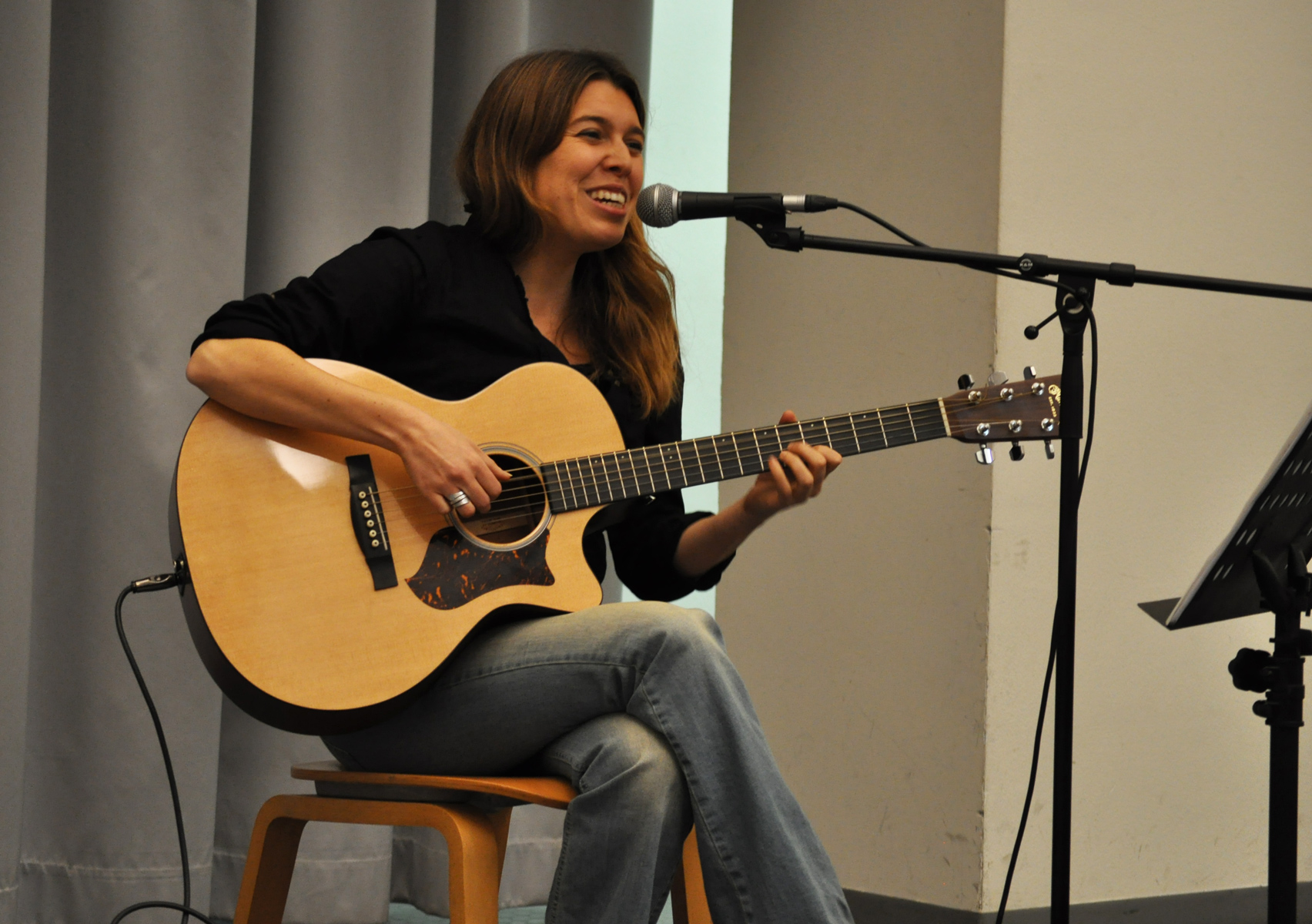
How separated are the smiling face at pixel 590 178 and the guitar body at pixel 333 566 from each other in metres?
0.31

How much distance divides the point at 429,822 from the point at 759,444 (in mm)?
582

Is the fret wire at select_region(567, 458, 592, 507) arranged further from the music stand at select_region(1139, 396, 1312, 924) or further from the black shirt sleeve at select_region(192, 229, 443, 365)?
the music stand at select_region(1139, 396, 1312, 924)

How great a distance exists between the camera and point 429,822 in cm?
130

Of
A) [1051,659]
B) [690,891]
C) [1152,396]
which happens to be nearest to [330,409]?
[690,891]

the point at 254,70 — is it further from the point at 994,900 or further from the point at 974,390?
the point at 994,900

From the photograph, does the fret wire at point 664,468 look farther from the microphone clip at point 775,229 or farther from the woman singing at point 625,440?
the microphone clip at point 775,229

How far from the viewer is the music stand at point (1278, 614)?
4.59 ft

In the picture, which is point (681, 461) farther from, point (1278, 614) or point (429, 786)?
point (1278, 614)

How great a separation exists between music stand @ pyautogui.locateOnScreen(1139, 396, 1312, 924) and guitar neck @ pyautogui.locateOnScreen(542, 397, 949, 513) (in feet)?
1.13

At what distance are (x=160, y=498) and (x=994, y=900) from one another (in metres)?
1.47

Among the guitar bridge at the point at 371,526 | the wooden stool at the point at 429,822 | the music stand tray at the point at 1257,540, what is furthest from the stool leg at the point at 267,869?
the music stand tray at the point at 1257,540

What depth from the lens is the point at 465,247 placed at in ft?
5.40

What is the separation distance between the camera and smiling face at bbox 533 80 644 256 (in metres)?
1.64

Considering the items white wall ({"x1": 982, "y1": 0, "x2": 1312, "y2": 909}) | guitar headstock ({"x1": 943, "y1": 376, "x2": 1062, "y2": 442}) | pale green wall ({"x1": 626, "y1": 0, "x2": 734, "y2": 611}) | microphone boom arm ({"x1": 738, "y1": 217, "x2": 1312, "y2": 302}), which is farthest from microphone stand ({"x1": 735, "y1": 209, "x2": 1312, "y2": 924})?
pale green wall ({"x1": 626, "y1": 0, "x2": 734, "y2": 611})
